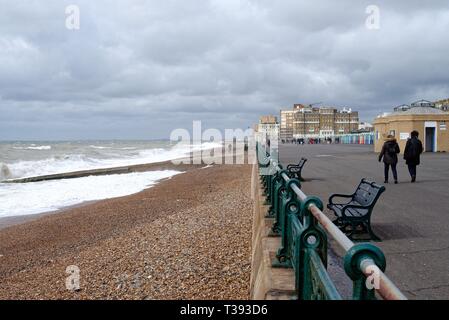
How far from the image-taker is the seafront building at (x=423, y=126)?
101 feet

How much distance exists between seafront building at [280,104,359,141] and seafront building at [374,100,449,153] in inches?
4500

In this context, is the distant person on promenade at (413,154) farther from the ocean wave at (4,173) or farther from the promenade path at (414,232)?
the ocean wave at (4,173)

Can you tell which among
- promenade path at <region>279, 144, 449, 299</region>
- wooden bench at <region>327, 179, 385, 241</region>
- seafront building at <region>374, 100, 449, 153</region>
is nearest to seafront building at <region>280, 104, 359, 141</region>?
seafront building at <region>374, 100, 449, 153</region>

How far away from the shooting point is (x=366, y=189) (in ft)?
24.3

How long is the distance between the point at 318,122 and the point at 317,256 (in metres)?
159

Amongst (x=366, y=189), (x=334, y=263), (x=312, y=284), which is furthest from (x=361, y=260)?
(x=366, y=189)

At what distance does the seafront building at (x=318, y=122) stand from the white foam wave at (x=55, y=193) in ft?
407

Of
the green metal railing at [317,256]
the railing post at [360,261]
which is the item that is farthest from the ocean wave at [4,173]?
the railing post at [360,261]

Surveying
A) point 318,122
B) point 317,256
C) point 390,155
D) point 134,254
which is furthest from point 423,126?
point 318,122

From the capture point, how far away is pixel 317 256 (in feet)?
9.53

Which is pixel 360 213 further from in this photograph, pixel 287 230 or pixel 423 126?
pixel 423 126

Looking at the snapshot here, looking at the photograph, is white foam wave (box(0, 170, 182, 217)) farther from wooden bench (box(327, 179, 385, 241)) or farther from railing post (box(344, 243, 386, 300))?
railing post (box(344, 243, 386, 300))

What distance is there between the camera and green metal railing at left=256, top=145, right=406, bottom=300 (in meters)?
1.94
